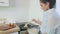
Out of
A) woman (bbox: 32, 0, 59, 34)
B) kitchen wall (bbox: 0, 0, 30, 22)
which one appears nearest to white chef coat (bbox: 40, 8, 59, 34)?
woman (bbox: 32, 0, 59, 34)

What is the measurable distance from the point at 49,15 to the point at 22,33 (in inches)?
21.0

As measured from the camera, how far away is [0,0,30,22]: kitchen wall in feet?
5.18

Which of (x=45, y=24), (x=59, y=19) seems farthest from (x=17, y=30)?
(x=59, y=19)

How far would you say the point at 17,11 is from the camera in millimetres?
1617

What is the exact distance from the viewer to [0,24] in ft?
4.44

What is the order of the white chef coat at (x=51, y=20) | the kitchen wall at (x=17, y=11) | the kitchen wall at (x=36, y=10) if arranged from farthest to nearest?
1. the kitchen wall at (x=17, y=11)
2. the kitchen wall at (x=36, y=10)
3. the white chef coat at (x=51, y=20)

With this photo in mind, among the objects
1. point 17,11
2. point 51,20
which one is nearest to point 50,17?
point 51,20

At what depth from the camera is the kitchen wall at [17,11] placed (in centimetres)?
158

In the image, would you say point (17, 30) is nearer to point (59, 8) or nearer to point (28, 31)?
point (28, 31)

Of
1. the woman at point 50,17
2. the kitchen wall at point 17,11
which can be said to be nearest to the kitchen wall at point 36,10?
the kitchen wall at point 17,11

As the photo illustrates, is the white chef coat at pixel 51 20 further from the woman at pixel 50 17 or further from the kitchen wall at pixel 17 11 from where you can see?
the kitchen wall at pixel 17 11

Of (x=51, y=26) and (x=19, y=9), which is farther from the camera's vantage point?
(x=19, y=9)

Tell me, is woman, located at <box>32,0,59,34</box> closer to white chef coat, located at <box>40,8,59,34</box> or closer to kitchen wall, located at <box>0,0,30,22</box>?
white chef coat, located at <box>40,8,59,34</box>

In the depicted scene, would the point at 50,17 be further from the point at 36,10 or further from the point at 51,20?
the point at 36,10
